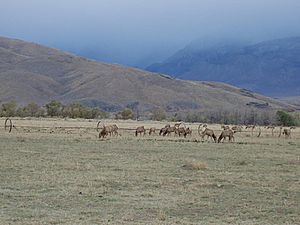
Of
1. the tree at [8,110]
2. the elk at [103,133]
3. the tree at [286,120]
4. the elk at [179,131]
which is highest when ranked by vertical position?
the tree at [286,120]

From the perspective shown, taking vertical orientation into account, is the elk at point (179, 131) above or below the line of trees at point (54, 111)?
below

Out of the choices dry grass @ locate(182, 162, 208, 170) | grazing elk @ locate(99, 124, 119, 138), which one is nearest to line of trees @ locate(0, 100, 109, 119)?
grazing elk @ locate(99, 124, 119, 138)

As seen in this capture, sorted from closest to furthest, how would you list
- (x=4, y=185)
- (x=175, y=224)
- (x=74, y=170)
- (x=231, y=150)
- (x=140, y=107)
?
(x=175, y=224), (x=4, y=185), (x=74, y=170), (x=231, y=150), (x=140, y=107)

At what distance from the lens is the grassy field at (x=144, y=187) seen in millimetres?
15438

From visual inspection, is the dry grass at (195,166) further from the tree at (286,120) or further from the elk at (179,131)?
the tree at (286,120)

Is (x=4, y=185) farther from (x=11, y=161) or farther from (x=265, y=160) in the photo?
(x=265, y=160)

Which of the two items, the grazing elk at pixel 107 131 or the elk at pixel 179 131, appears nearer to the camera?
the grazing elk at pixel 107 131

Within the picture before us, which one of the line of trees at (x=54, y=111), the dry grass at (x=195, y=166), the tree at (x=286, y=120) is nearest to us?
the dry grass at (x=195, y=166)

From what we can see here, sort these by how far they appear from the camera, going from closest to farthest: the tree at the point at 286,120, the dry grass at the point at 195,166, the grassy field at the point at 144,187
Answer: the grassy field at the point at 144,187
the dry grass at the point at 195,166
the tree at the point at 286,120

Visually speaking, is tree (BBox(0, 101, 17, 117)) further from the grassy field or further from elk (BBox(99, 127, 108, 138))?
the grassy field

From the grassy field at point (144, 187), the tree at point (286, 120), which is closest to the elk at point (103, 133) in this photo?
the grassy field at point (144, 187)

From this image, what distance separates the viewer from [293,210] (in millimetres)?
16547

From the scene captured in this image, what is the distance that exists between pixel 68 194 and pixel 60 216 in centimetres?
339

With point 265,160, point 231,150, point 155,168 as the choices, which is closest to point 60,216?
point 155,168
